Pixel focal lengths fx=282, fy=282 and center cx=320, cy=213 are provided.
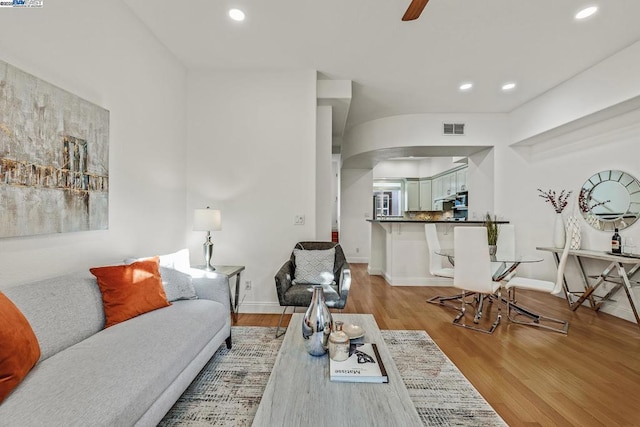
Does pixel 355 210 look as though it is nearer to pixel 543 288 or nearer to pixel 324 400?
pixel 543 288

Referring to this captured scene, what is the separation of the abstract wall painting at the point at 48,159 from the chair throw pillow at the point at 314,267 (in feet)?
5.77

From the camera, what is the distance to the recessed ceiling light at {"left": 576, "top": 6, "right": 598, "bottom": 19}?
2395mm

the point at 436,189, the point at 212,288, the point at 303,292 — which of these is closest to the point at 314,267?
the point at 303,292

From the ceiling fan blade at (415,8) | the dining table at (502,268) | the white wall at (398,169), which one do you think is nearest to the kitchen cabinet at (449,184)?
the white wall at (398,169)

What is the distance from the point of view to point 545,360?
2.31m

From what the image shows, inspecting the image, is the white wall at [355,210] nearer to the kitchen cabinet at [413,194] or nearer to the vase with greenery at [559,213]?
the kitchen cabinet at [413,194]

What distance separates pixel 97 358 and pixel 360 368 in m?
1.24

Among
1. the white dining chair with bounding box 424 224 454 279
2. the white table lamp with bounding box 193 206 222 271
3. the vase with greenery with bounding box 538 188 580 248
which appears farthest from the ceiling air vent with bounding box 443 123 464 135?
the white table lamp with bounding box 193 206 222 271

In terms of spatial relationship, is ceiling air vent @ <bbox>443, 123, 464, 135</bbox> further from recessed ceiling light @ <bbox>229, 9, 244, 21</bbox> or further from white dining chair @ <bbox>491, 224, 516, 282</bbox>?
recessed ceiling light @ <bbox>229, 9, 244, 21</bbox>

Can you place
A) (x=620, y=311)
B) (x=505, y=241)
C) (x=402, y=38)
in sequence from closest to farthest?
(x=402, y=38) → (x=620, y=311) → (x=505, y=241)

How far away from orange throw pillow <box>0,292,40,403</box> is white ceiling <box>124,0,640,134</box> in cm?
254

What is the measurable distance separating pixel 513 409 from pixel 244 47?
12.5 feet

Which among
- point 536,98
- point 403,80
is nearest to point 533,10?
point 403,80

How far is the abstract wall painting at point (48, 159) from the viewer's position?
5.08 feet
